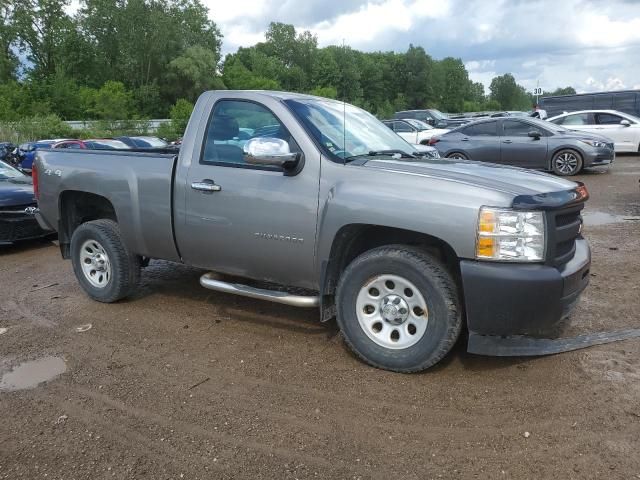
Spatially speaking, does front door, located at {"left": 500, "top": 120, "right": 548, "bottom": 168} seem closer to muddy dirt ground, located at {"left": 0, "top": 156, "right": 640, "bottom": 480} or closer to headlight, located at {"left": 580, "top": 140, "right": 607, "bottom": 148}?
headlight, located at {"left": 580, "top": 140, "right": 607, "bottom": 148}

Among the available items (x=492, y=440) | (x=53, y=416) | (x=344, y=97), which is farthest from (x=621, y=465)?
(x=344, y=97)

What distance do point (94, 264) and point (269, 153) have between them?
2.57 m

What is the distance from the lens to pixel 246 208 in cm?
431

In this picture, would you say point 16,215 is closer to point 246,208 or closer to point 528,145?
point 246,208

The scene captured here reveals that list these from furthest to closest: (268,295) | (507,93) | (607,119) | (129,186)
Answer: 1. (507,93)
2. (607,119)
3. (129,186)
4. (268,295)

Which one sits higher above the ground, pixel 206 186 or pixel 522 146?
pixel 206 186

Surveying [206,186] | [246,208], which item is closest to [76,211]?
[206,186]

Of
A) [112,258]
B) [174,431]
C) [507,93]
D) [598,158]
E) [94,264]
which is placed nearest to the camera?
[174,431]

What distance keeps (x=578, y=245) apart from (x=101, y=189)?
4.01m

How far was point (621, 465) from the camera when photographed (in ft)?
9.34

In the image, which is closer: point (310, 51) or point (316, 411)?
point (316, 411)

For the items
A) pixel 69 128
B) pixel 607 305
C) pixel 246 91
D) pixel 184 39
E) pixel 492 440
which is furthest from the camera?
pixel 184 39

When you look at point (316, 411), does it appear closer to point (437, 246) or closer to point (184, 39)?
point (437, 246)

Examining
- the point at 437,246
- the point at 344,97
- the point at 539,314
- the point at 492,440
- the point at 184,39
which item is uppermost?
the point at 184,39
